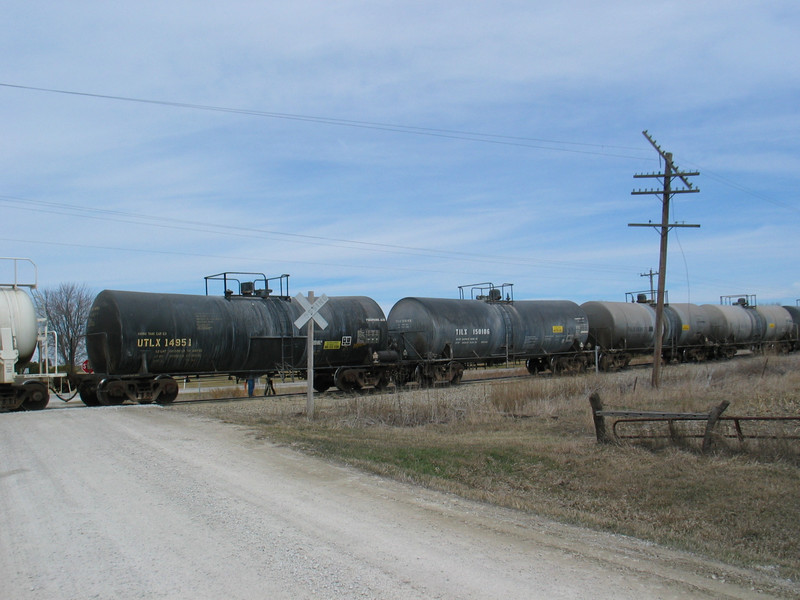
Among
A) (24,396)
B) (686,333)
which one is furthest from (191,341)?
(686,333)

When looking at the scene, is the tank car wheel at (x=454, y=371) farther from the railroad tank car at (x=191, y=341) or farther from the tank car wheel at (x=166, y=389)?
the tank car wheel at (x=166, y=389)

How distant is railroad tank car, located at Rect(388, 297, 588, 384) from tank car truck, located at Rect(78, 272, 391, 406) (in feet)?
8.60

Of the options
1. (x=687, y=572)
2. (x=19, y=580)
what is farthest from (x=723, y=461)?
(x=19, y=580)

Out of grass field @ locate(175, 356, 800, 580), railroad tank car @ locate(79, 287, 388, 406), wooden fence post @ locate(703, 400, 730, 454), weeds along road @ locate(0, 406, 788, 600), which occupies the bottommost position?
grass field @ locate(175, 356, 800, 580)

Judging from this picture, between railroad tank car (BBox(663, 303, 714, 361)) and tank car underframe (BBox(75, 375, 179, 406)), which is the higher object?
railroad tank car (BBox(663, 303, 714, 361))

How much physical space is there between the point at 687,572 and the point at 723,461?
506 cm

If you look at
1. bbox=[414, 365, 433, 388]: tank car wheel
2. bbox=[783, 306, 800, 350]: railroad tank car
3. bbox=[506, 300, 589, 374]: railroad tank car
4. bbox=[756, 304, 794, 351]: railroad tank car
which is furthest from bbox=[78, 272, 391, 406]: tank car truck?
bbox=[783, 306, 800, 350]: railroad tank car

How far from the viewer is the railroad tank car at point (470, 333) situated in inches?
1022

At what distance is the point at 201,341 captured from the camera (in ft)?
65.9

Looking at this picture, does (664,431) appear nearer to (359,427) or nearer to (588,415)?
(588,415)

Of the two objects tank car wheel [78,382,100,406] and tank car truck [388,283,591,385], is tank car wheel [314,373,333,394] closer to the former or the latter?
tank car truck [388,283,591,385]

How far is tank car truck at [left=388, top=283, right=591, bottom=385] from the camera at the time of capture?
85.3 feet

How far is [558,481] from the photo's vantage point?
32.0 ft

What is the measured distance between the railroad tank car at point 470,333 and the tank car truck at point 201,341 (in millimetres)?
2622
